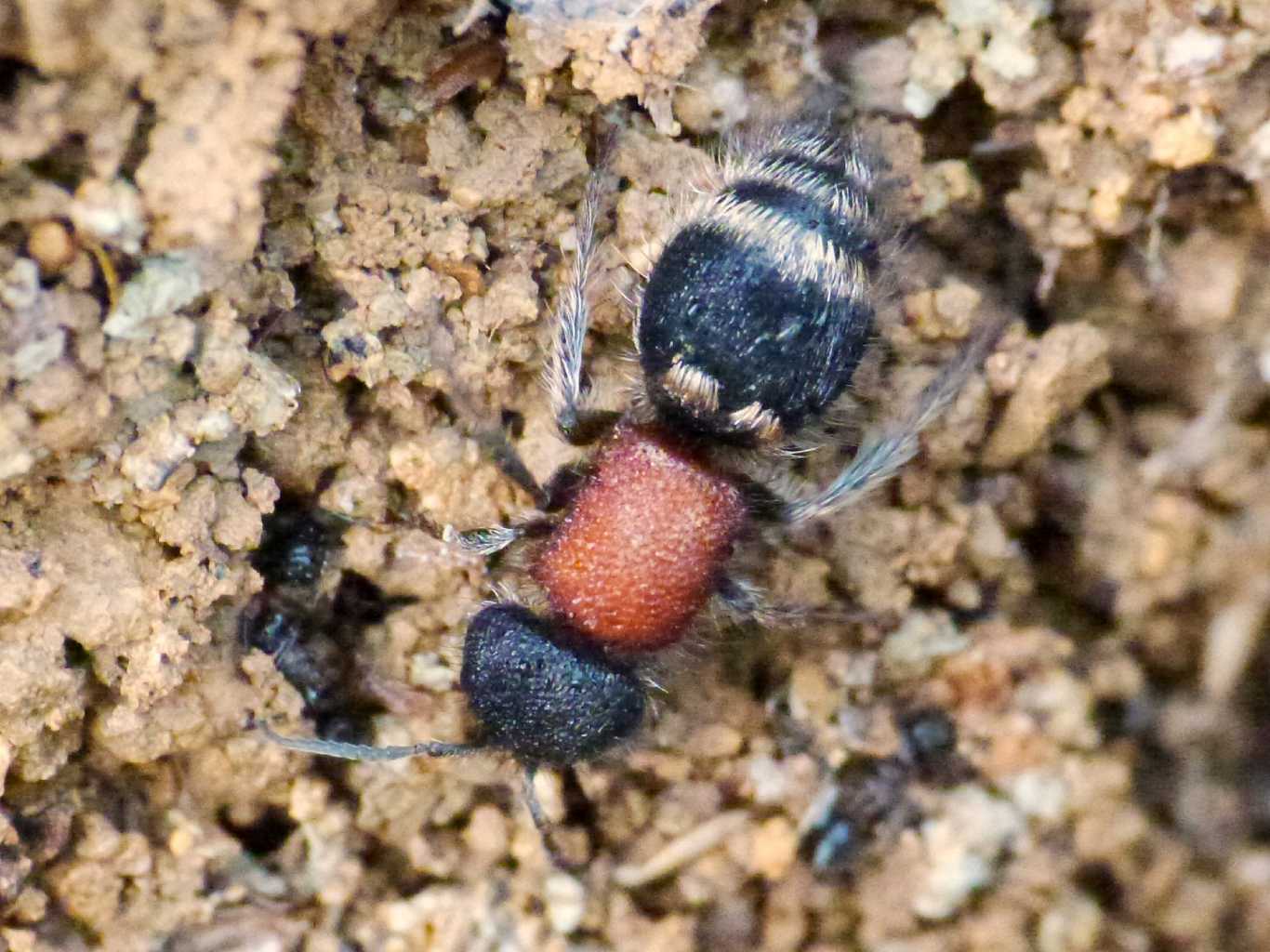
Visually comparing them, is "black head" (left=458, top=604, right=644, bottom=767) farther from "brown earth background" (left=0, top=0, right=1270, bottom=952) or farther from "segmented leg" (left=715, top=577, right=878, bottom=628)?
"segmented leg" (left=715, top=577, right=878, bottom=628)

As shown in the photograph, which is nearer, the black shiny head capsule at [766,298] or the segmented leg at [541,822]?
the black shiny head capsule at [766,298]

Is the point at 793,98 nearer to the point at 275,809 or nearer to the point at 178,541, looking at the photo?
the point at 178,541

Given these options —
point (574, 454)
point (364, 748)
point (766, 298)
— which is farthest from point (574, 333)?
point (364, 748)

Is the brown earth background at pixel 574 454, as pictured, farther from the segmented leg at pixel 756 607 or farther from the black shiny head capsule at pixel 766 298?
the black shiny head capsule at pixel 766 298

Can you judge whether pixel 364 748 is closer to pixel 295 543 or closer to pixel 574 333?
pixel 295 543

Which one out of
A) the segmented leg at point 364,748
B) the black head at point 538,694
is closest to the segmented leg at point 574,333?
the black head at point 538,694

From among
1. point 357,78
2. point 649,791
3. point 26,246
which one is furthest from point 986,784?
point 26,246
